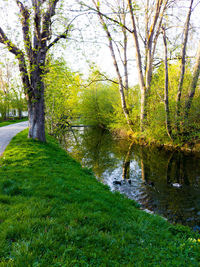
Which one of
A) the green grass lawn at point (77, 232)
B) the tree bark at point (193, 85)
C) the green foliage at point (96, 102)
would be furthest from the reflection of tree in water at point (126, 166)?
the green foliage at point (96, 102)

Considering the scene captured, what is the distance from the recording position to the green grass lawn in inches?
97.7

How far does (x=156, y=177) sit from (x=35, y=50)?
9.39 metres

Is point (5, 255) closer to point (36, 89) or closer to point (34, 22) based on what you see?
point (36, 89)

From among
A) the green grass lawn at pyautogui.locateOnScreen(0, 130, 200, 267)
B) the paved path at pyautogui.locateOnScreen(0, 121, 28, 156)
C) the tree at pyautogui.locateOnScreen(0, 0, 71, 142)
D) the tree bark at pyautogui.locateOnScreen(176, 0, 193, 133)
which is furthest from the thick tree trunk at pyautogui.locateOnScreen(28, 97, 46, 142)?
the tree bark at pyautogui.locateOnScreen(176, 0, 193, 133)

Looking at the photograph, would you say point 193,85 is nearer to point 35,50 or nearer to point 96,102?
point 35,50

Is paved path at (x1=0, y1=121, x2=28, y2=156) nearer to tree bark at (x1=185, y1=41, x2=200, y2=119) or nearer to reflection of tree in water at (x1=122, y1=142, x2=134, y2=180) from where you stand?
reflection of tree in water at (x1=122, y1=142, x2=134, y2=180)

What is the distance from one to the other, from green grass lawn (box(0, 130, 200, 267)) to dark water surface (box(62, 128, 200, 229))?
176 centimetres

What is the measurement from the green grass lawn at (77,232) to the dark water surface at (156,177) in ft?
5.76

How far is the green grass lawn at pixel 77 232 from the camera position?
8.14ft

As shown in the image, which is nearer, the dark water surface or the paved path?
the dark water surface

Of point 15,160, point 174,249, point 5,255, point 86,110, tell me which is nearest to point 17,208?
point 5,255

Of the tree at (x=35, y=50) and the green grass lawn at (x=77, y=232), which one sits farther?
the tree at (x=35, y=50)

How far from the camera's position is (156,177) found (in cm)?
890

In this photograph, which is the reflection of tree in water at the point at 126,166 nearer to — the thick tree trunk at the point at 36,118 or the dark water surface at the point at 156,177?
the dark water surface at the point at 156,177
